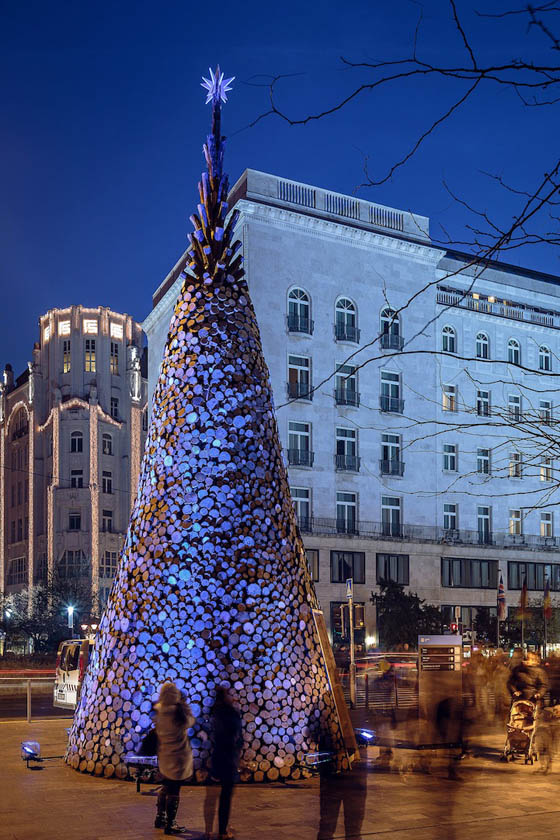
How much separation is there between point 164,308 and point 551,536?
27535mm

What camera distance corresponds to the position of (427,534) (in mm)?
52188

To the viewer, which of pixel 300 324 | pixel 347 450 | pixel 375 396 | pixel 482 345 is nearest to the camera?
pixel 300 324

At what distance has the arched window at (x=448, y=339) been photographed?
178 ft

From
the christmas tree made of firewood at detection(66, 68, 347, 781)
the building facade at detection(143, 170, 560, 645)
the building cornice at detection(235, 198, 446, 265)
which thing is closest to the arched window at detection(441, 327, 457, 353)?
the building facade at detection(143, 170, 560, 645)

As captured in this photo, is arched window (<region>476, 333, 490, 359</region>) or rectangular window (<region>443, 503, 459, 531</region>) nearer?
rectangular window (<region>443, 503, 459, 531</region>)

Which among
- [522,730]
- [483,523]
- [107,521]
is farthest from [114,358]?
[522,730]

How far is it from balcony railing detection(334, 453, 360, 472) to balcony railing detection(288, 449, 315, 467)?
1.55m

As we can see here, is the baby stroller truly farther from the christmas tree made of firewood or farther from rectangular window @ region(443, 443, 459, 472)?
rectangular window @ region(443, 443, 459, 472)

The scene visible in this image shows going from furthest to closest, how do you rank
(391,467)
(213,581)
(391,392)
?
(391,392), (391,467), (213,581)

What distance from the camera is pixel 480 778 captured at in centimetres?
1273

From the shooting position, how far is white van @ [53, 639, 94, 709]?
911 inches

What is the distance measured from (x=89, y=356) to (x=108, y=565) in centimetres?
1743

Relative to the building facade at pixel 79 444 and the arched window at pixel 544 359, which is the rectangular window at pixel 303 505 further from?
the building facade at pixel 79 444

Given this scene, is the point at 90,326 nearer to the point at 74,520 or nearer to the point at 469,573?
the point at 74,520
